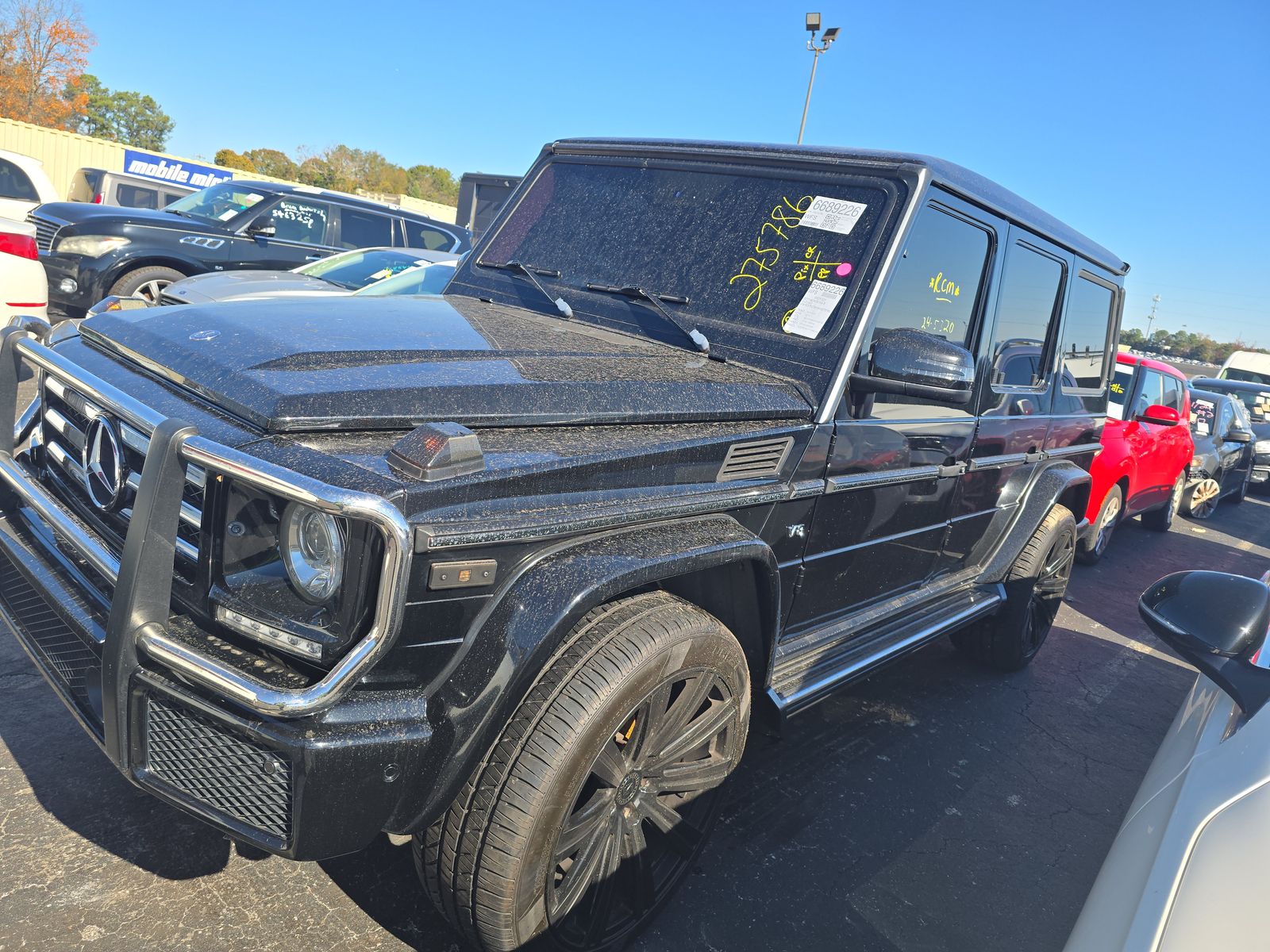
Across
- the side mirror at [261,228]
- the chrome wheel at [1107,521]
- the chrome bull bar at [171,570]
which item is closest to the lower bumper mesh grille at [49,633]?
the chrome bull bar at [171,570]

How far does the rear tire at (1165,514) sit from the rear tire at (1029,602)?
5.57 meters

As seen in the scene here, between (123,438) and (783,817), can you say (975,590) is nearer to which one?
(783,817)

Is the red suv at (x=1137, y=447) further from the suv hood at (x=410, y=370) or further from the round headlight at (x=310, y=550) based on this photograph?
the round headlight at (x=310, y=550)

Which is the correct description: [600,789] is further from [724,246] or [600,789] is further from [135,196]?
[135,196]

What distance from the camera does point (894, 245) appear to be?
2.80 meters

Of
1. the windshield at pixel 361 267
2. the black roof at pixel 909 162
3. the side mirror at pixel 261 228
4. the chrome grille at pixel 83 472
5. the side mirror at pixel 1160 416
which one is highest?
the black roof at pixel 909 162

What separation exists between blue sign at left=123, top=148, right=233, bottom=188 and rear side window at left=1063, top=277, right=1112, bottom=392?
27.2 m

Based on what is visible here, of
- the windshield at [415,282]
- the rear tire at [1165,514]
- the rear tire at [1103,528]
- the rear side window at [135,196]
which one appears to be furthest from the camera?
the rear side window at [135,196]

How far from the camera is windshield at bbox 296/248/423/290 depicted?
306 inches

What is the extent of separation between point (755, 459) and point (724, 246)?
0.94 m

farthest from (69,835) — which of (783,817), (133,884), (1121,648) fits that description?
(1121,648)

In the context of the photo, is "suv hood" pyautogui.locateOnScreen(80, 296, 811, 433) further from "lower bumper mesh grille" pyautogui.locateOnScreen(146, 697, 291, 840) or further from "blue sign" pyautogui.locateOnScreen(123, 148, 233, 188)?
"blue sign" pyautogui.locateOnScreen(123, 148, 233, 188)

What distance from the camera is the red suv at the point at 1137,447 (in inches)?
283

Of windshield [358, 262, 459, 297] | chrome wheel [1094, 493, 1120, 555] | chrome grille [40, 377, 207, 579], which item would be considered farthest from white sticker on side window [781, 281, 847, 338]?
chrome wheel [1094, 493, 1120, 555]
